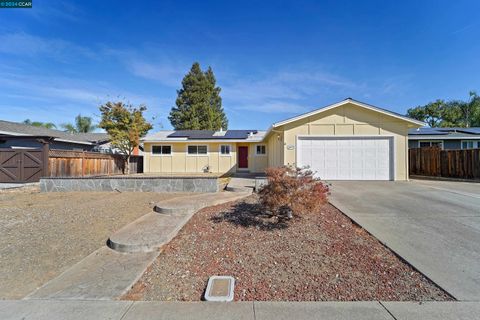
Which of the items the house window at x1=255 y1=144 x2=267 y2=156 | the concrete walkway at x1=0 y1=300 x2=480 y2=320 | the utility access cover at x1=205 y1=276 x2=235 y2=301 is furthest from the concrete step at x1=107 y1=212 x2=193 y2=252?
the house window at x1=255 y1=144 x2=267 y2=156

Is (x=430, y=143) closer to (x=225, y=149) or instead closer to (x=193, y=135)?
(x=225, y=149)

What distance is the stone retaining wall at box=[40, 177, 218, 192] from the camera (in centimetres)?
958

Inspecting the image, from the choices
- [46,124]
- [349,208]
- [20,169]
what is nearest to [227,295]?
[349,208]

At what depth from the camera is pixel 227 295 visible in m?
2.78

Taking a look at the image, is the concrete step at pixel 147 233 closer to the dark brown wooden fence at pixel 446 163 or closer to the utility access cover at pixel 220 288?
the utility access cover at pixel 220 288

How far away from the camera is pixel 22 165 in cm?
1231

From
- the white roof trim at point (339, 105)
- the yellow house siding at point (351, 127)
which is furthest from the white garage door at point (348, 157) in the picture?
the white roof trim at point (339, 105)

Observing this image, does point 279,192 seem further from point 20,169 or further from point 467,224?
point 20,169

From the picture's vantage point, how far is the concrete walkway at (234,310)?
7.86 feet

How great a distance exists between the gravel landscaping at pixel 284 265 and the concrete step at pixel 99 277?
0.57 ft

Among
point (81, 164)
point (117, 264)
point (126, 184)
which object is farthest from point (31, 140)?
point (117, 264)

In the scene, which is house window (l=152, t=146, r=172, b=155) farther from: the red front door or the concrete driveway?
the concrete driveway

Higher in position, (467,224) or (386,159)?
(386,159)

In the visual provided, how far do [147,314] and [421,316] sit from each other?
2.88 metres
